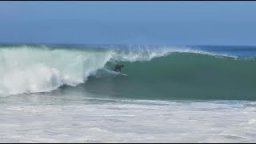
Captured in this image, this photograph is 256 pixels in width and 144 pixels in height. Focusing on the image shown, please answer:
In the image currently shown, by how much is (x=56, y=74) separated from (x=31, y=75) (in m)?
0.73

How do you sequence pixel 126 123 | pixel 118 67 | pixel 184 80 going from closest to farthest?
pixel 126 123 < pixel 184 80 < pixel 118 67

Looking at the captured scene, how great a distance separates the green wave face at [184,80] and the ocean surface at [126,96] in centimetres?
2

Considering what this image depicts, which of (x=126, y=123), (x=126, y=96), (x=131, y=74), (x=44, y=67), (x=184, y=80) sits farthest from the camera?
(x=131, y=74)

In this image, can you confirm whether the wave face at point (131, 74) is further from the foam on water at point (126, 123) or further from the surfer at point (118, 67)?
the foam on water at point (126, 123)

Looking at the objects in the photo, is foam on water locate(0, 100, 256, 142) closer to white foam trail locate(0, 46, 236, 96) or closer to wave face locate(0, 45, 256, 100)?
wave face locate(0, 45, 256, 100)

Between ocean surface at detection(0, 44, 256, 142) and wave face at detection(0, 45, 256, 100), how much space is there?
0.07ft

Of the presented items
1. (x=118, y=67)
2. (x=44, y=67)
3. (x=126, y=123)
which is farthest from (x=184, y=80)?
(x=126, y=123)

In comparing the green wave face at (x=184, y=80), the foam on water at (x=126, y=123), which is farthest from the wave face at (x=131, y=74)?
the foam on water at (x=126, y=123)

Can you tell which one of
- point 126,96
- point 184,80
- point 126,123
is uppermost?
point 184,80

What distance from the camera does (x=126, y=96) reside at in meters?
12.9

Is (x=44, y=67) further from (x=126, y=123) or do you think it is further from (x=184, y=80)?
(x=126, y=123)

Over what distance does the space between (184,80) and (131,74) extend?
140 centimetres

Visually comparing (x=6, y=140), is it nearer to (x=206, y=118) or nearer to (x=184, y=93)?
(x=206, y=118)

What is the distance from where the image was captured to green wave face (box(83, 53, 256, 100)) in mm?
13805
